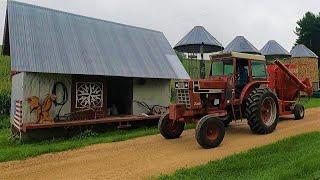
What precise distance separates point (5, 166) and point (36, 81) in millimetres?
4677

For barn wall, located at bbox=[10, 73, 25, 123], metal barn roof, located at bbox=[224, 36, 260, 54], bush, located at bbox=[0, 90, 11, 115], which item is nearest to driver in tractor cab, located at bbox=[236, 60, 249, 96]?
barn wall, located at bbox=[10, 73, 25, 123]

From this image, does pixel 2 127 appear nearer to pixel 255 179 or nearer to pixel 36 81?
pixel 36 81

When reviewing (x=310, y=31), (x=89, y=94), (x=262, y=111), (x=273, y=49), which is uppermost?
(x=310, y=31)

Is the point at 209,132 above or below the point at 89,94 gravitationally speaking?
below

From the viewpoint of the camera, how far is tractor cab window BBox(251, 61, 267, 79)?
41.2ft

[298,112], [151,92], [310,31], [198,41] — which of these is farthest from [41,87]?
[310,31]

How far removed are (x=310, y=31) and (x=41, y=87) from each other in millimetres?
41523

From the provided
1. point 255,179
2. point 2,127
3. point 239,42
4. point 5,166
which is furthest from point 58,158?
point 239,42

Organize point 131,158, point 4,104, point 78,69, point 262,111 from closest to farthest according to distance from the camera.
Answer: point 131,158 < point 262,111 < point 78,69 < point 4,104

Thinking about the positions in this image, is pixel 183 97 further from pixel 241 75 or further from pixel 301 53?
pixel 301 53

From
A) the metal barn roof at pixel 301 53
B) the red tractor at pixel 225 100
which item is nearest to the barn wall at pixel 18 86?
the red tractor at pixel 225 100

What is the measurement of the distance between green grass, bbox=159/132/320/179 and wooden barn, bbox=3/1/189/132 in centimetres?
679

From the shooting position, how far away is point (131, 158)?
31.4ft

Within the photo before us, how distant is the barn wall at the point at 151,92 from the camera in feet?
54.1
